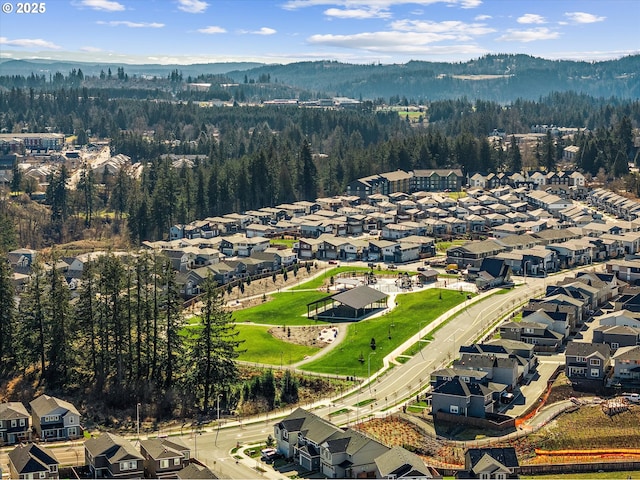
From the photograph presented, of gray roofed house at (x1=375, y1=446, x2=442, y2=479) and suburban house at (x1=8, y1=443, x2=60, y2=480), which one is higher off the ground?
gray roofed house at (x1=375, y1=446, x2=442, y2=479)

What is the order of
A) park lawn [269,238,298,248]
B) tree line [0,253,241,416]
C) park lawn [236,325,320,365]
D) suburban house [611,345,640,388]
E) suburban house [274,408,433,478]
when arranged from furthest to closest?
park lawn [269,238,298,248] → park lawn [236,325,320,365] → tree line [0,253,241,416] → suburban house [611,345,640,388] → suburban house [274,408,433,478]

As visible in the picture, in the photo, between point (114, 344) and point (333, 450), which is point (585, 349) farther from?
point (114, 344)

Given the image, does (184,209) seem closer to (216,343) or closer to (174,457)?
(216,343)

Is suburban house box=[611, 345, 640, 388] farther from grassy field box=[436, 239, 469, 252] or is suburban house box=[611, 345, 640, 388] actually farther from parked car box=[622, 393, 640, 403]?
grassy field box=[436, 239, 469, 252]

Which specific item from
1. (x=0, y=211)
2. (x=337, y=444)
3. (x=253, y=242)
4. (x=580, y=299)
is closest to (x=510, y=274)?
(x=580, y=299)

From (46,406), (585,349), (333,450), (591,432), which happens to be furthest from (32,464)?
(585,349)

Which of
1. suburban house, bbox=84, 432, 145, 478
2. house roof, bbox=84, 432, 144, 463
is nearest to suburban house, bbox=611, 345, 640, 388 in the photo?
suburban house, bbox=84, 432, 145, 478

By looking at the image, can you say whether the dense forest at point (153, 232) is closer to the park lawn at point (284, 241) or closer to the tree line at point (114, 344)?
the tree line at point (114, 344)
